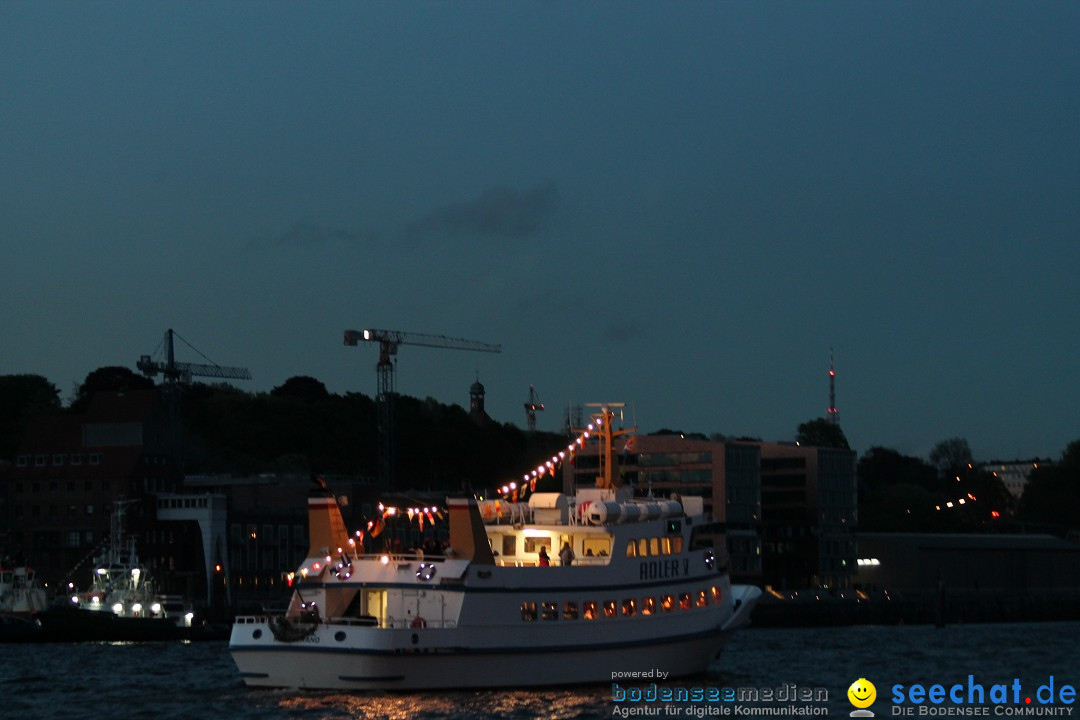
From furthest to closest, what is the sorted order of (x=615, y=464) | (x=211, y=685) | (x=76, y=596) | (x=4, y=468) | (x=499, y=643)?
(x=4, y=468) < (x=76, y=596) < (x=615, y=464) < (x=211, y=685) < (x=499, y=643)

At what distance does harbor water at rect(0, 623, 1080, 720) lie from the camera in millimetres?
50562

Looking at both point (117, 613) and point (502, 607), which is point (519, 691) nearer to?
point (502, 607)

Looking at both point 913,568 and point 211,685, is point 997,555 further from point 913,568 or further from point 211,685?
point 211,685

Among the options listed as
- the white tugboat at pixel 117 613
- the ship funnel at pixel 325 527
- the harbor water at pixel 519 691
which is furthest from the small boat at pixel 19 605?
the ship funnel at pixel 325 527

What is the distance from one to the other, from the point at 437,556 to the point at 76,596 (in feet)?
184

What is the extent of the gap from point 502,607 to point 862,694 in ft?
39.4

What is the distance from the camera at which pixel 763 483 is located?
578 feet

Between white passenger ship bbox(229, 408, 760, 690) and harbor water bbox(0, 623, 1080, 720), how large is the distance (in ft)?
2.01

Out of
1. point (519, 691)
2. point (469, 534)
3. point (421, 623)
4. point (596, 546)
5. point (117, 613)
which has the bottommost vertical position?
point (519, 691)

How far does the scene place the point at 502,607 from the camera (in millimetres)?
53031

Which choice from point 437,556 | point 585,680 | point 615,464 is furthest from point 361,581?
point 615,464

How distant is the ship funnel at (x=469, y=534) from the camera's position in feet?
175

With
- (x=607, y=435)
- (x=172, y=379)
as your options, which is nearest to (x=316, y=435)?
(x=172, y=379)

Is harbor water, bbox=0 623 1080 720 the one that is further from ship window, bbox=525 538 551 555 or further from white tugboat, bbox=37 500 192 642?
ship window, bbox=525 538 551 555
